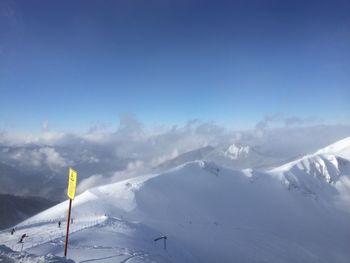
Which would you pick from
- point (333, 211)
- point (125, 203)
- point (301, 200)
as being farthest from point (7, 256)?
point (333, 211)

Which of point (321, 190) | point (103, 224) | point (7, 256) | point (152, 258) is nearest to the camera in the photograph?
point (7, 256)

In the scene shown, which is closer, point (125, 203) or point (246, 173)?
point (125, 203)

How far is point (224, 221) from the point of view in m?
103

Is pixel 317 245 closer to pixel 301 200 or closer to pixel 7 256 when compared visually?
pixel 301 200

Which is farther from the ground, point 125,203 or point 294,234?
Result: point 125,203

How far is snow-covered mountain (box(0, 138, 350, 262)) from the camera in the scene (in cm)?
3800

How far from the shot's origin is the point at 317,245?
109 meters

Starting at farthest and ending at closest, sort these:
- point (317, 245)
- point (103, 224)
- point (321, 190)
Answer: point (321, 190), point (317, 245), point (103, 224)

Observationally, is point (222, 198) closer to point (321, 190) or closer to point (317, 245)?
point (317, 245)

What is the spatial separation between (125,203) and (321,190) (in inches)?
5834

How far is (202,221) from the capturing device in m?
95.0

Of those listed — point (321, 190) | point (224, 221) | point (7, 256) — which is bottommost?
point (7, 256)

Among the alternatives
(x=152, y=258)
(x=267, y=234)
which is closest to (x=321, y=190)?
(x=267, y=234)

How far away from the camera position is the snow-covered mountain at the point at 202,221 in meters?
38.0
